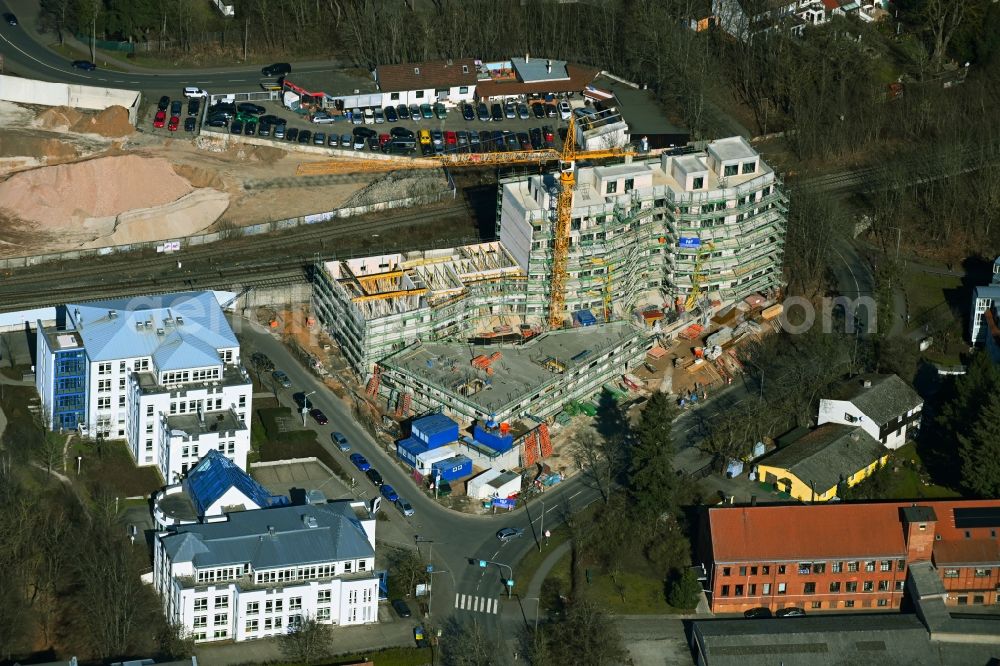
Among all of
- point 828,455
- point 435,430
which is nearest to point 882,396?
point 828,455

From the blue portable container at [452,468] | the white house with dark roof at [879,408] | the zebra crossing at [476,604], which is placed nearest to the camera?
the zebra crossing at [476,604]

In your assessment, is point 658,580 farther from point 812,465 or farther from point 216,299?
point 216,299

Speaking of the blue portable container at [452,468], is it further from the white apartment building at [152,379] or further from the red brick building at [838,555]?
the red brick building at [838,555]

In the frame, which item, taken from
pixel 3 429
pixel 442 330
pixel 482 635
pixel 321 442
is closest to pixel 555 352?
pixel 442 330

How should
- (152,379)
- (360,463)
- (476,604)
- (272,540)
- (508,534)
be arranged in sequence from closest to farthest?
(272,540), (476,604), (508,534), (152,379), (360,463)

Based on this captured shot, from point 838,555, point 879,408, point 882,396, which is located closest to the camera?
point 838,555

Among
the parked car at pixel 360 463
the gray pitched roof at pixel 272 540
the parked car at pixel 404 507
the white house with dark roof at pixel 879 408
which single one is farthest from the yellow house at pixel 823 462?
the gray pitched roof at pixel 272 540

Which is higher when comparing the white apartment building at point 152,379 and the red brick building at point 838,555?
the white apartment building at point 152,379

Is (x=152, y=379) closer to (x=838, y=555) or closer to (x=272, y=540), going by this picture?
(x=272, y=540)
